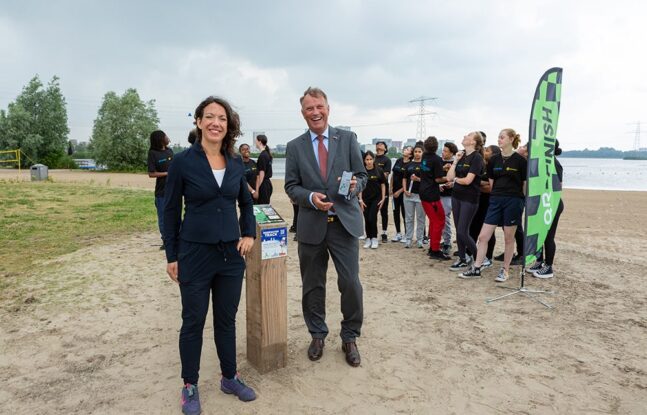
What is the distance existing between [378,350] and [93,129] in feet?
159

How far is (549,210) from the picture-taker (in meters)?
5.45

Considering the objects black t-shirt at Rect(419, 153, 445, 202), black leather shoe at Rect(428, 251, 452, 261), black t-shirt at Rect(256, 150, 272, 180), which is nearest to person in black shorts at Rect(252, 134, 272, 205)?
black t-shirt at Rect(256, 150, 272, 180)

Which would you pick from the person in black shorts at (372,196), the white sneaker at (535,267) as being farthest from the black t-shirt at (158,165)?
the white sneaker at (535,267)

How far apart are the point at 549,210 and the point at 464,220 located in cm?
108

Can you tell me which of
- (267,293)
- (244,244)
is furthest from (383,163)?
(244,244)

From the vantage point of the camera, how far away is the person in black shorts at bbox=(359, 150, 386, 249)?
7594mm

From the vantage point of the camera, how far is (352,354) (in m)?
3.43

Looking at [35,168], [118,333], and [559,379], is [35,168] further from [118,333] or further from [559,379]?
[559,379]

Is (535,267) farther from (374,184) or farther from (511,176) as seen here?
(374,184)

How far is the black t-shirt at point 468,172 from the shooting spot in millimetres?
5797

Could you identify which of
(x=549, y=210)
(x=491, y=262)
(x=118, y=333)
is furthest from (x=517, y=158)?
(x=118, y=333)

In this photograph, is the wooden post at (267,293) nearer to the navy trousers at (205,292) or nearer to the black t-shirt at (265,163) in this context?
the navy trousers at (205,292)

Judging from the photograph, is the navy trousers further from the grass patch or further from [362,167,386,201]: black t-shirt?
[362,167,386,201]: black t-shirt

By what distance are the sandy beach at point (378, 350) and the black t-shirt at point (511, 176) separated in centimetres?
124
